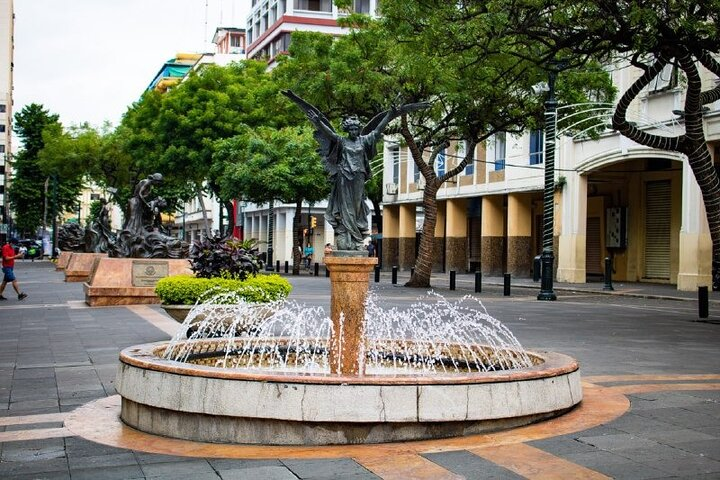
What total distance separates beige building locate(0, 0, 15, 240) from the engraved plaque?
254ft

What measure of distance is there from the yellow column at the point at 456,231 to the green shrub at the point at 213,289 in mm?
29799

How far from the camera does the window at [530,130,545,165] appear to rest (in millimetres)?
35969

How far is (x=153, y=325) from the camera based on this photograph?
16406 mm

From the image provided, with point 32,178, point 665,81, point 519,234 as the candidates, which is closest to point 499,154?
point 519,234

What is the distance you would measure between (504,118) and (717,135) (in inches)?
245

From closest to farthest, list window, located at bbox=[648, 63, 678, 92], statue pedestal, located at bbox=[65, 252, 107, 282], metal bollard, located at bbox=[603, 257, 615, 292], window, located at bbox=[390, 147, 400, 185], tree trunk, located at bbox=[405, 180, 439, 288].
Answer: metal bollard, located at bbox=[603, 257, 615, 292] < window, located at bbox=[648, 63, 678, 92] < tree trunk, located at bbox=[405, 180, 439, 288] < statue pedestal, located at bbox=[65, 252, 107, 282] < window, located at bbox=[390, 147, 400, 185]

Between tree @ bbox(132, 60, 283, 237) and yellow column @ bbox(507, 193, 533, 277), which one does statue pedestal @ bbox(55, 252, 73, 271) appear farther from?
yellow column @ bbox(507, 193, 533, 277)

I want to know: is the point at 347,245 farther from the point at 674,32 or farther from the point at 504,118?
the point at 504,118

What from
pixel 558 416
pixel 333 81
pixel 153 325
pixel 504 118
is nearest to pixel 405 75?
pixel 333 81

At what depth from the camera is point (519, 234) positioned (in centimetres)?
3812

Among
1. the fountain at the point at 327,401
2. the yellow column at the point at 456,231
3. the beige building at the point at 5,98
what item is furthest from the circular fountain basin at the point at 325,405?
the beige building at the point at 5,98

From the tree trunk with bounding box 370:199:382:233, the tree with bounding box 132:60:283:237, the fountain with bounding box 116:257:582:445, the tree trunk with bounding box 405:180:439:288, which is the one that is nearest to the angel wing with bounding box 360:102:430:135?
the fountain with bounding box 116:257:582:445

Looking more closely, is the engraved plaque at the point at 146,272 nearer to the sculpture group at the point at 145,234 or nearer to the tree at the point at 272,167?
the sculpture group at the point at 145,234

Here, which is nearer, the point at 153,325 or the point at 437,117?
the point at 153,325
